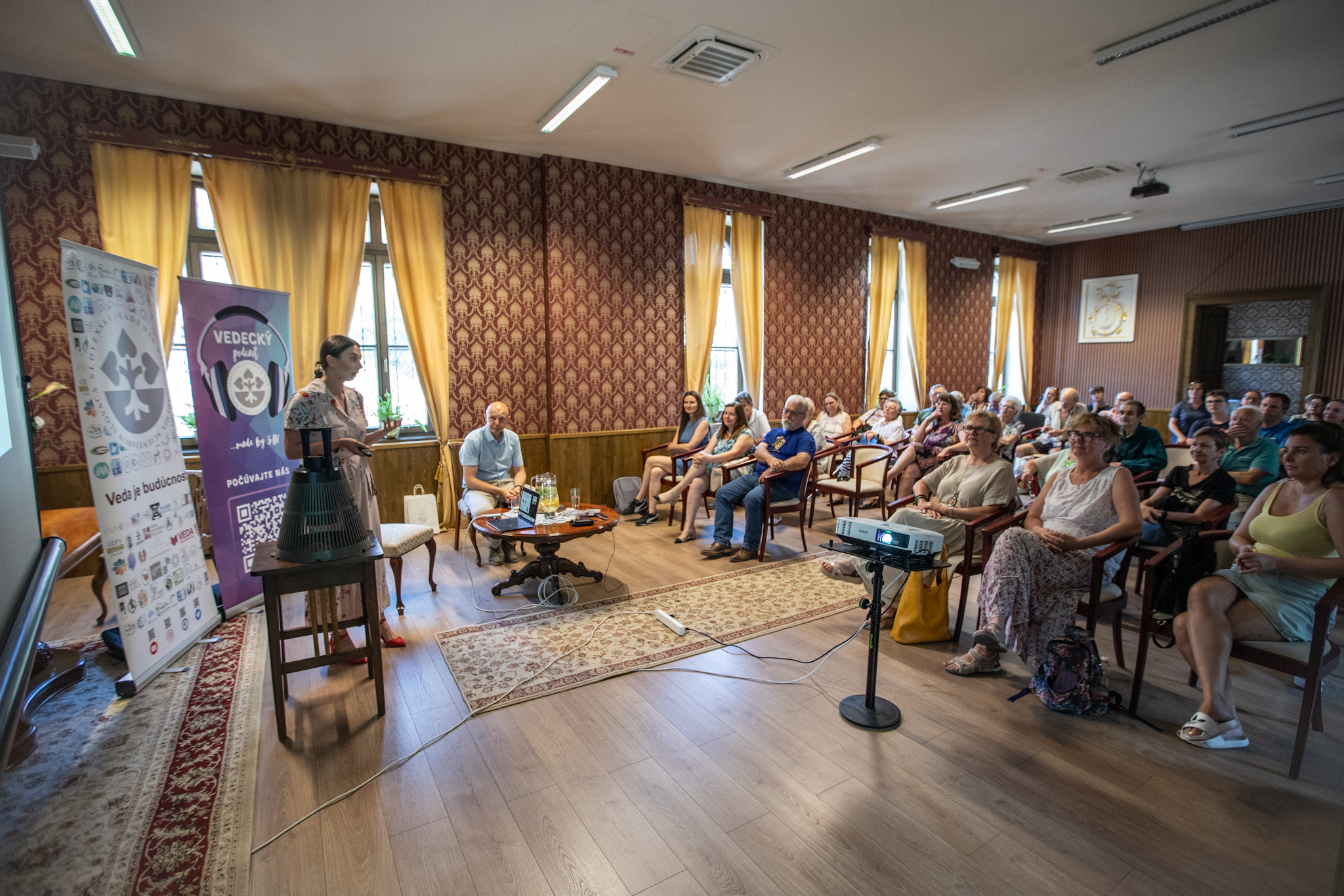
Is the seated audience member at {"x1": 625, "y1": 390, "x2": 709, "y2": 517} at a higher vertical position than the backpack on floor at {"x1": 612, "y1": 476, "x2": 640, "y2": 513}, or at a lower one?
higher

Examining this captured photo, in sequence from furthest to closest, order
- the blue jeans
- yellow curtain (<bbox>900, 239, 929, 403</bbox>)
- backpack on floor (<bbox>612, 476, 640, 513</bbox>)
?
yellow curtain (<bbox>900, 239, 929, 403</bbox>), backpack on floor (<bbox>612, 476, 640, 513</bbox>), the blue jeans

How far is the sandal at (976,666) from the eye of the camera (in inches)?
118

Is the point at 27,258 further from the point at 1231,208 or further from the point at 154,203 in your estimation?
the point at 1231,208

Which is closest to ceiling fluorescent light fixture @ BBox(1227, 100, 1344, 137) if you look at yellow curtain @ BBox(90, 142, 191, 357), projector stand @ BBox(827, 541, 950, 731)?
projector stand @ BBox(827, 541, 950, 731)

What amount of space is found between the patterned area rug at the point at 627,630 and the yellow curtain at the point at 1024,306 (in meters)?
7.48

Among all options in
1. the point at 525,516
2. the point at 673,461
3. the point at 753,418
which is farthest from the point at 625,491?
the point at 525,516

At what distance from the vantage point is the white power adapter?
3.44 meters

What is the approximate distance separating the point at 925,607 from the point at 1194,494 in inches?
60.1

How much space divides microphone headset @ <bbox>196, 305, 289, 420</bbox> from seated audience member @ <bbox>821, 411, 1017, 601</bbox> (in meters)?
3.55

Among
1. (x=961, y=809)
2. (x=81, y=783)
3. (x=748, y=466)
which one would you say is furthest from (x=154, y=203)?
(x=961, y=809)

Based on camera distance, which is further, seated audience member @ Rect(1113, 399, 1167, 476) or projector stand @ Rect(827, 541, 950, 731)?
seated audience member @ Rect(1113, 399, 1167, 476)

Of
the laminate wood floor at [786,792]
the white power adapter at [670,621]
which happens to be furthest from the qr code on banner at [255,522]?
the white power adapter at [670,621]

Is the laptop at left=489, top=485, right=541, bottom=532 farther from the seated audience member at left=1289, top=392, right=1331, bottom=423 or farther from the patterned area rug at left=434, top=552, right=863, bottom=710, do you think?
the seated audience member at left=1289, top=392, right=1331, bottom=423

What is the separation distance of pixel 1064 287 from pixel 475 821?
11090mm
